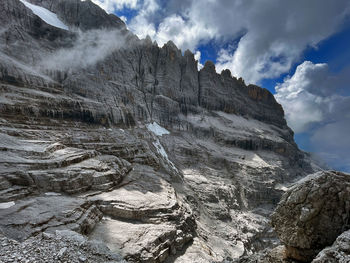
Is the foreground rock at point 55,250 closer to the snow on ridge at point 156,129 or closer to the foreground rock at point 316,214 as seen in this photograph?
the foreground rock at point 316,214

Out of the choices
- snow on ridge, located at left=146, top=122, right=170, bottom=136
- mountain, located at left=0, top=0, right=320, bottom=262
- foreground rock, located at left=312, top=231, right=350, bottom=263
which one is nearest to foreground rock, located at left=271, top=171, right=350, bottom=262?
foreground rock, located at left=312, top=231, right=350, bottom=263

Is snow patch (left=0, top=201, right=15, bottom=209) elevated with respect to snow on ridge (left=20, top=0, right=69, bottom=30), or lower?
lower

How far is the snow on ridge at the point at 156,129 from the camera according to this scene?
146 ft

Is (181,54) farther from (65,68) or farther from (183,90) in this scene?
(65,68)

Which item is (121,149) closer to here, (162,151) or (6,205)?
(162,151)

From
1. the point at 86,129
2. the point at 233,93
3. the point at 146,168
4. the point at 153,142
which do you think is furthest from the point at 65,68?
the point at 233,93

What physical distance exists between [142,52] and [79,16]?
18.2 m

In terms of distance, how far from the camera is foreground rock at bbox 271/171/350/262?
21.8 ft

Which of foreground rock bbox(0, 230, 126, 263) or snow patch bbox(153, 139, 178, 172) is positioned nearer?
foreground rock bbox(0, 230, 126, 263)

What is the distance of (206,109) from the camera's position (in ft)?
203

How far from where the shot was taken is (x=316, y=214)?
271 inches

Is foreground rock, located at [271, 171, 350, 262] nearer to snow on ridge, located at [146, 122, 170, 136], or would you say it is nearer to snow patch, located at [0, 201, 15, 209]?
snow patch, located at [0, 201, 15, 209]

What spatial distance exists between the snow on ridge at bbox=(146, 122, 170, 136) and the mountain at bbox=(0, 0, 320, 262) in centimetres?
31

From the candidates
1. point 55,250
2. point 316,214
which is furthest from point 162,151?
point 316,214
